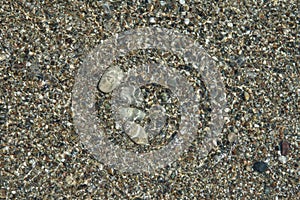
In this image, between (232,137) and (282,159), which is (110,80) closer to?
(232,137)

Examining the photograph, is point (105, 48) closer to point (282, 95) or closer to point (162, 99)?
point (162, 99)

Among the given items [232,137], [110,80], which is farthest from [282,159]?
[110,80]

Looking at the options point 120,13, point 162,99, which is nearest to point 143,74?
point 162,99

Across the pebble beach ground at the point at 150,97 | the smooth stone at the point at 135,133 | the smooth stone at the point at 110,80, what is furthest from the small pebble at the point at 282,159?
the smooth stone at the point at 110,80

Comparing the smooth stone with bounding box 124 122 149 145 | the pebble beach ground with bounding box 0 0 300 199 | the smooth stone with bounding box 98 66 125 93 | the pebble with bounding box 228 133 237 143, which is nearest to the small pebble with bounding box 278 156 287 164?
the pebble beach ground with bounding box 0 0 300 199

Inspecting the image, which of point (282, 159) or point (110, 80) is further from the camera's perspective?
point (282, 159)

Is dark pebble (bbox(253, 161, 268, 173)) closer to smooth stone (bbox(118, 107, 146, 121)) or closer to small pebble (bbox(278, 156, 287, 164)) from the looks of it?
small pebble (bbox(278, 156, 287, 164))

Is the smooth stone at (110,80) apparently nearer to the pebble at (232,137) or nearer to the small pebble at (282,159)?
the pebble at (232,137)

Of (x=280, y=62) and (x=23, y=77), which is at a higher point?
(x=280, y=62)

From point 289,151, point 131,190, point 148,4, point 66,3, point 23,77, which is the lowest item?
point 131,190
